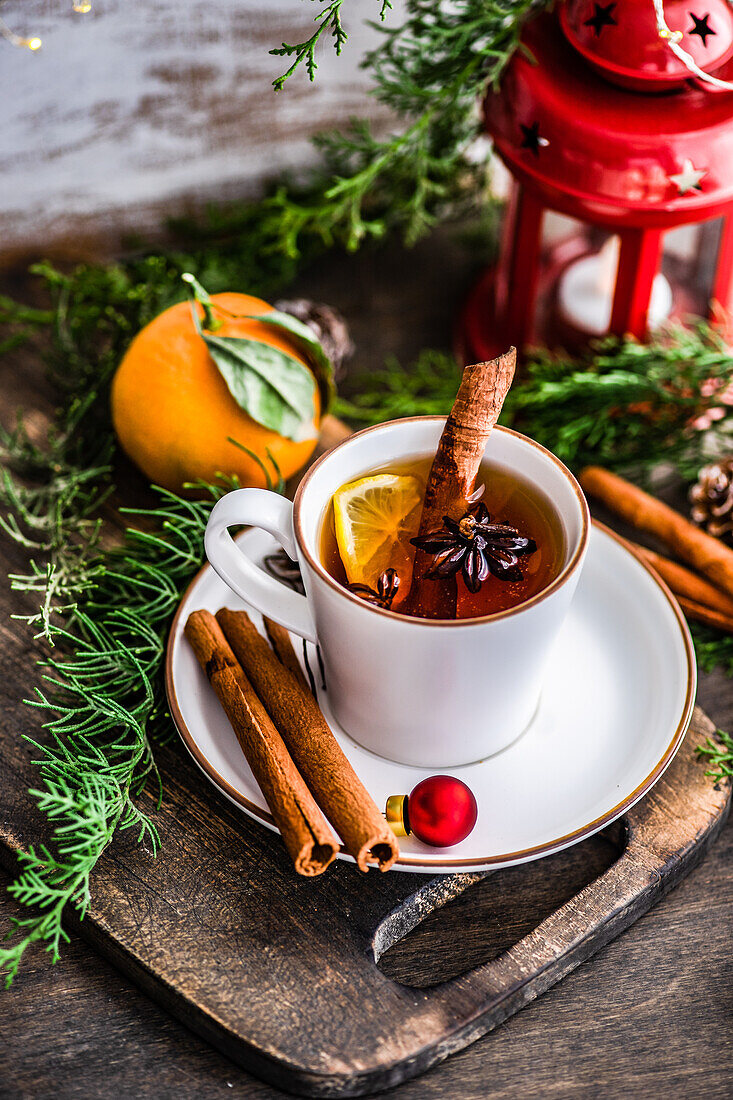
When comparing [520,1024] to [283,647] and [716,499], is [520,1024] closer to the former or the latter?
[283,647]

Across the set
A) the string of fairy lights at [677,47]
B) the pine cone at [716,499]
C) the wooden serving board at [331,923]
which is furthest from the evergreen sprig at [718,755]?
the string of fairy lights at [677,47]

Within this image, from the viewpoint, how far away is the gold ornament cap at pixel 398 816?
83 centimetres

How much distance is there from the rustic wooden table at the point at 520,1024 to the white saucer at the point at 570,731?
0.09 metres

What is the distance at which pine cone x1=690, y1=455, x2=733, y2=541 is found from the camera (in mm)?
1127

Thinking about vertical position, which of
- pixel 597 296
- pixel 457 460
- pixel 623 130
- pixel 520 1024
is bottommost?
pixel 520 1024

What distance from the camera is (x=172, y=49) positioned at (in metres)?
1.37

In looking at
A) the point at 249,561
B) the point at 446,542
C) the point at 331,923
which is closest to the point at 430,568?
the point at 446,542

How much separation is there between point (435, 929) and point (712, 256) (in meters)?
1.06

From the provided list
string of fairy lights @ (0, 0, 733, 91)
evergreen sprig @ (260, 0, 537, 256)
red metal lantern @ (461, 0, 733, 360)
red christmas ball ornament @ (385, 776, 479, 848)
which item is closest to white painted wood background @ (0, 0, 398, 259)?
evergreen sprig @ (260, 0, 537, 256)

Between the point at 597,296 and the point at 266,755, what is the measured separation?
32.4 inches

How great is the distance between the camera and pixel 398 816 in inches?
32.5

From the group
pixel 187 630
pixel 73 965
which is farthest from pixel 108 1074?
pixel 187 630

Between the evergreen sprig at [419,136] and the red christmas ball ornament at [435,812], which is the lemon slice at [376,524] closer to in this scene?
the red christmas ball ornament at [435,812]

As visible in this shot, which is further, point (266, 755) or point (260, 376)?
point (260, 376)
